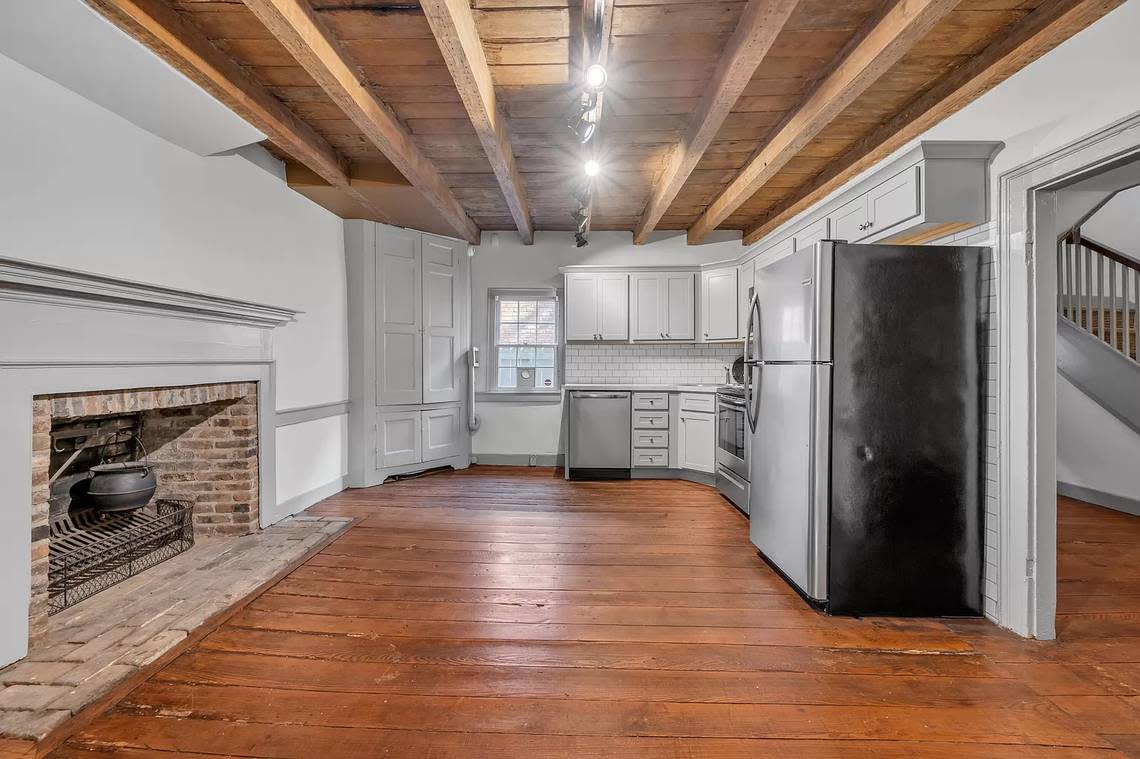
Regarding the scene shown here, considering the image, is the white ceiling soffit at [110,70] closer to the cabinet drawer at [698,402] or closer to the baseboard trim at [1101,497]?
the cabinet drawer at [698,402]

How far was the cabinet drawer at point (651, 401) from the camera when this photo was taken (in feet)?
15.9

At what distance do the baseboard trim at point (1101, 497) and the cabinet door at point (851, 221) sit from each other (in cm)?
318

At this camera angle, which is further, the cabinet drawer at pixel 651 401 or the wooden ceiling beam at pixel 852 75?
the cabinet drawer at pixel 651 401

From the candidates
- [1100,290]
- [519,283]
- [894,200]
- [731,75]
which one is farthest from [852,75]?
[519,283]

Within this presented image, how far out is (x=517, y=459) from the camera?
18.2 feet

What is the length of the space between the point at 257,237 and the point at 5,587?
7.45 ft

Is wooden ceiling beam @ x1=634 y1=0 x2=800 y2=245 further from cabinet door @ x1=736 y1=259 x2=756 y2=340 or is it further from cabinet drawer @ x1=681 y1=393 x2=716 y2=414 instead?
cabinet drawer @ x1=681 y1=393 x2=716 y2=414

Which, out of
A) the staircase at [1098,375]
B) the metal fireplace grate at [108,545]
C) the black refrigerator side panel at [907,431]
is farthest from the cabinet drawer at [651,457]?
the metal fireplace grate at [108,545]

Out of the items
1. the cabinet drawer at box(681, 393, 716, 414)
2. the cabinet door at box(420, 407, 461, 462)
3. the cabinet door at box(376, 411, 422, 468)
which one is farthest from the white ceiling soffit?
the cabinet drawer at box(681, 393, 716, 414)

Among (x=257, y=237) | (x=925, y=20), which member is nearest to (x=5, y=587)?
(x=257, y=237)

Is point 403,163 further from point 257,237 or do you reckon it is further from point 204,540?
point 204,540

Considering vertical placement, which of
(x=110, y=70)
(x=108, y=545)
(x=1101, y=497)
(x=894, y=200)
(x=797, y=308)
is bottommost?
(x=1101, y=497)

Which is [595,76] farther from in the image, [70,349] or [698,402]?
[698,402]

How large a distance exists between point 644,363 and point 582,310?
0.91 metres
